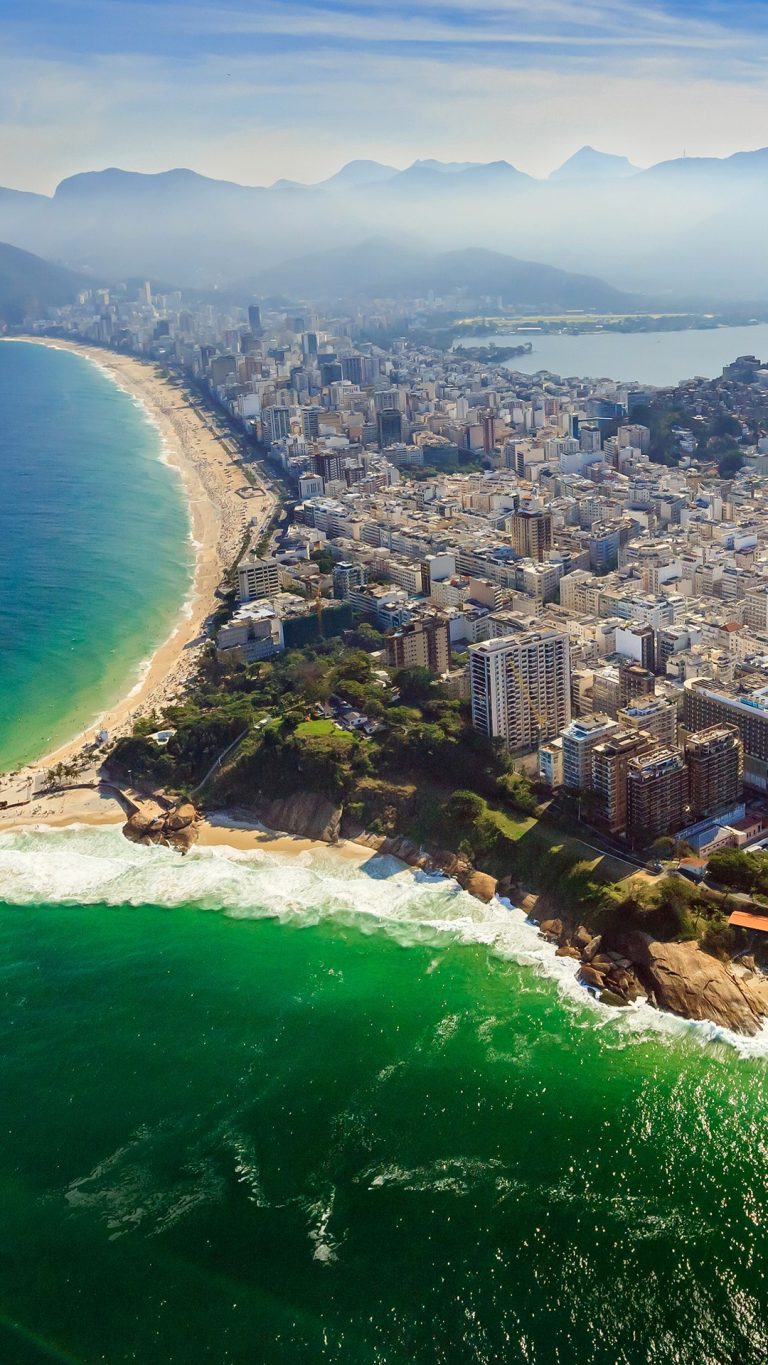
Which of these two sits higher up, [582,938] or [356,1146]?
[582,938]

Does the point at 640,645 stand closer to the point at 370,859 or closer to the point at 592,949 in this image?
the point at 370,859

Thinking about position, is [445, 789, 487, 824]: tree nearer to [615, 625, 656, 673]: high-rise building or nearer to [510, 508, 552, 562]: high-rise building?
[615, 625, 656, 673]: high-rise building

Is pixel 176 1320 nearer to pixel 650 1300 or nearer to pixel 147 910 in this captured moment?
pixel 650 1300

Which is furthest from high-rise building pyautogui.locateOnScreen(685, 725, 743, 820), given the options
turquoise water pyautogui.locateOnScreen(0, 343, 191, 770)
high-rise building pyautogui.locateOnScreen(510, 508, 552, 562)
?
high-rise building pyautogui.locateOnScreen(510, 508, 552, 562)

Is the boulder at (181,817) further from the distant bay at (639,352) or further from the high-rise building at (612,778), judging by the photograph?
the distant bay at (639,352)

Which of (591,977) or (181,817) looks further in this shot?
(181,817)

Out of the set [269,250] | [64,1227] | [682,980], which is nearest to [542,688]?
[682,980]

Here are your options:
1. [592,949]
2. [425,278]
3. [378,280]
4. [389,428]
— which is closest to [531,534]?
[592,949]
